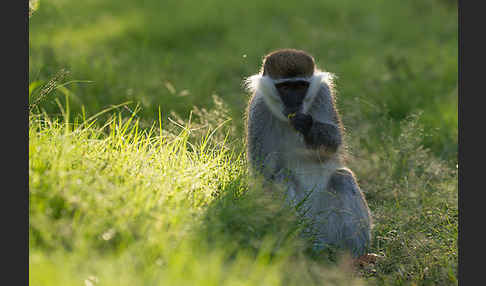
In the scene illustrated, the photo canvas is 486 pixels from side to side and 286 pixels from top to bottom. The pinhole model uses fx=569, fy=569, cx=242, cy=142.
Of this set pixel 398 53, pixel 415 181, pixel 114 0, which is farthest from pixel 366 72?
pixel 114 0

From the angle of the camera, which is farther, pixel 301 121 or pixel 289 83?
pixel 289 83

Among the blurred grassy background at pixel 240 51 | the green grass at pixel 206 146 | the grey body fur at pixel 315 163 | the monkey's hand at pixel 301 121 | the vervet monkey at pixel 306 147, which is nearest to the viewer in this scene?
the green grass at pixel 206 146

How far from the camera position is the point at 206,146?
494 centimetres

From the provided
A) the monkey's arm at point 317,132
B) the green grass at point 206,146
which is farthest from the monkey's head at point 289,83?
the green grass at point 206,146

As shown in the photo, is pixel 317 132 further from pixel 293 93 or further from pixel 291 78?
pixel 291 78

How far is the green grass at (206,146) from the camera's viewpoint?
3.00 meters

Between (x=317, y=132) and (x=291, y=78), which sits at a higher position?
(x=291, y=78)

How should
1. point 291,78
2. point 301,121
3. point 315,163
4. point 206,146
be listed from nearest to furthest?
1. point 301,121
2. point 291,78
3. point 315,163
4. point 206,146

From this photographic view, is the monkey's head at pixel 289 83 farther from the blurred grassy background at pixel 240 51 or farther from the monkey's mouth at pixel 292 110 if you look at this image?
the blurred grassy background at pixel 240 51

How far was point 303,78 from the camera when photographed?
420 cm

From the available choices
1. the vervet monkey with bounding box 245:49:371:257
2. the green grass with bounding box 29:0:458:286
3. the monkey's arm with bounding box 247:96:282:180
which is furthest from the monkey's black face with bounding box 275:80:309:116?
the green grass with bounding box 29:0:458:286

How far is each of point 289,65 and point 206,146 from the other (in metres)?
1.18

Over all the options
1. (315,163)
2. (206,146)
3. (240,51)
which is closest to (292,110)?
(315,163)

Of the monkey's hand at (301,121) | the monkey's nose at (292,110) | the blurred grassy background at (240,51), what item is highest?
the monkey's nose at (292,110)
